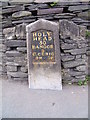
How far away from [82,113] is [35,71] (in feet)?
4.01

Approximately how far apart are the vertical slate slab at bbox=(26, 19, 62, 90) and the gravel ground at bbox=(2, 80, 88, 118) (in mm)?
252

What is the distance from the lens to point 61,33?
8.77ft

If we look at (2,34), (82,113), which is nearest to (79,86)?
(82,113)

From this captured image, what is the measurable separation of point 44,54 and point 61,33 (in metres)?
0.59

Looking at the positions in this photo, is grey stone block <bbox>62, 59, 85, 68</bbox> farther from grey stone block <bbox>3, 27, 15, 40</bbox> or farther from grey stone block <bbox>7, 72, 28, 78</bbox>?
grey stone block <bbox>3, 27, 15, 40</bbox>

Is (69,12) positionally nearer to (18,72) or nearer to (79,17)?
(79,17)

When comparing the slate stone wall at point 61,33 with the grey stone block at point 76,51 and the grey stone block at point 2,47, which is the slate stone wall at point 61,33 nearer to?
Result: the grey stone block at point 76,51

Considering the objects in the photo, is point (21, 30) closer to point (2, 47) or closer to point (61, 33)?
point (2, 47)

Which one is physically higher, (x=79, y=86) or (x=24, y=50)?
(x=24, y=50)

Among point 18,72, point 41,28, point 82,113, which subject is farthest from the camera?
point 18,72

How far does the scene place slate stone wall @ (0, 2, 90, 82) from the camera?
2.72 metres

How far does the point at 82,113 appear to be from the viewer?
191 cm

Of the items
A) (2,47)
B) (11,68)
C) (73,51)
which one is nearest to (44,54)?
(73,51)

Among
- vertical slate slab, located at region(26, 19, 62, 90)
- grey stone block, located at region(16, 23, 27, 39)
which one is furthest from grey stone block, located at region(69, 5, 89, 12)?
grey stone block, located at region(16, 23, 27, 39)
